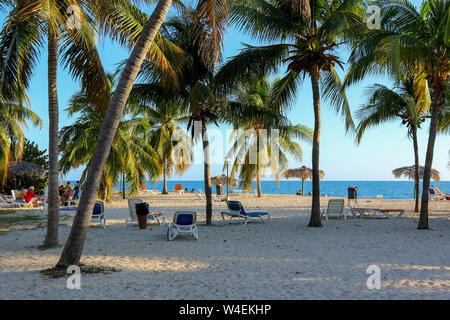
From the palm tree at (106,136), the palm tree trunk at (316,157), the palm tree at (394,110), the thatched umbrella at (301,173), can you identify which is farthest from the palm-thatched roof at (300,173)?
the palm tree at (106,136)

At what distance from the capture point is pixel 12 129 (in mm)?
19031

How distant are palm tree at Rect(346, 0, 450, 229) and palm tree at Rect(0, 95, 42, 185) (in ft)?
50.0

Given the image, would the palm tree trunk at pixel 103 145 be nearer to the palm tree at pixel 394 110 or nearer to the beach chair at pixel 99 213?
the beach chair at pixel 99 213

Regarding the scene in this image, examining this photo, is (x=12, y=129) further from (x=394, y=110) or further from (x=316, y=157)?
(x=394, y=110)

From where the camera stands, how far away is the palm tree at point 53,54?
671 centimetres

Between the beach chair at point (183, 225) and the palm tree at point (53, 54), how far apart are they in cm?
271

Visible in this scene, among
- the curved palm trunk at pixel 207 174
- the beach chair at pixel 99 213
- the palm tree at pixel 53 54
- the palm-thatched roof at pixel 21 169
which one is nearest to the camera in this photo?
the palm tree at pixel 53 54

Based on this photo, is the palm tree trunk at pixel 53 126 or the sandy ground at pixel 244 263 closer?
the sandy ground at pixel 244 263

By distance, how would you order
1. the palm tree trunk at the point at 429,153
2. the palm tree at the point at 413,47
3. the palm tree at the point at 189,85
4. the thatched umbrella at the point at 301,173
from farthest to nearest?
the thatched umbrella at the point at 301,173 < the palm tree at the point at 189,85 < the palm tree trunk at the point at 429,153 < the palm tree at the point at 413,47

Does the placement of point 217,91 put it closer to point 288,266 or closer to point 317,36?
point 317,36

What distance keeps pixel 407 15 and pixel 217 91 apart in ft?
19.4

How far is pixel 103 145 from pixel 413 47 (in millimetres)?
8051

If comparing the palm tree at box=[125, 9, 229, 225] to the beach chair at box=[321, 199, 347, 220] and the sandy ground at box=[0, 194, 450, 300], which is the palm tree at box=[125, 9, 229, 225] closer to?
the sandy ground at box=[0, 194, 450, 300]

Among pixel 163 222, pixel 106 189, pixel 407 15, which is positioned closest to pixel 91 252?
pixel 163 222
